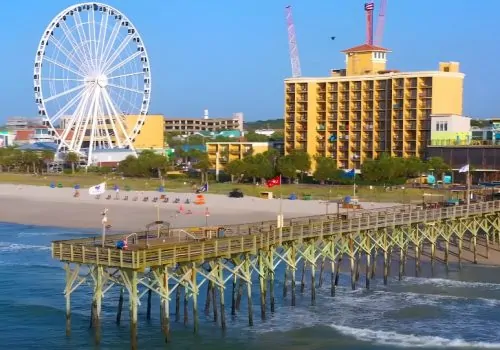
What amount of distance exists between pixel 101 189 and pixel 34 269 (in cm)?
1704

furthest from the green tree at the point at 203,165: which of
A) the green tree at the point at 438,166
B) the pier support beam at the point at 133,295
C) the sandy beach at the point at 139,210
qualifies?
the pier support beam at the point at 133,295

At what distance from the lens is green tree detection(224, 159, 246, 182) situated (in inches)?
4055

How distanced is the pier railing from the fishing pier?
0.11 feet

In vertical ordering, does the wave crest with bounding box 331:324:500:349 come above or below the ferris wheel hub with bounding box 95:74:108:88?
below

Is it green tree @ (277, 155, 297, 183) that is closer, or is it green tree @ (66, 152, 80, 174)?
green tree @ (277, 155, 297, 183)

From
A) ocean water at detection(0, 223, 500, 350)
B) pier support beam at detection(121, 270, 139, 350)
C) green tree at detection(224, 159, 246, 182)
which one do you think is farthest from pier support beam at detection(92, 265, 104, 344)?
green tree at detection(224, 159, 246, 182)

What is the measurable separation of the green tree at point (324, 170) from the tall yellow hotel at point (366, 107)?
6.14 metres

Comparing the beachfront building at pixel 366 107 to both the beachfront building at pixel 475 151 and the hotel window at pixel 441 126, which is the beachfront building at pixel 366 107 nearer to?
the hotel window at pixel 441 126

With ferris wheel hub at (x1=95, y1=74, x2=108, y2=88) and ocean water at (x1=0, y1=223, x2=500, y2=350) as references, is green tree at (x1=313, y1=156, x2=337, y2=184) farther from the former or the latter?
ocean water at (x1=0, y1=223, x2=500, y2=350)

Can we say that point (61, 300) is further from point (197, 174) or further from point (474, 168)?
point (197, 174)

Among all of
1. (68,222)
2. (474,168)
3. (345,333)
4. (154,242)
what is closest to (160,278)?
(154,242)

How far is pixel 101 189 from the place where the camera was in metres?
34.5

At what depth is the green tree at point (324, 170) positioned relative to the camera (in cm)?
9825

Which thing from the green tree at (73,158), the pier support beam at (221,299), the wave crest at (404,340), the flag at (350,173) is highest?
the green tree at (73,158)
